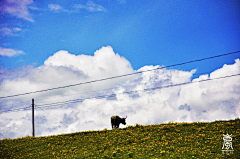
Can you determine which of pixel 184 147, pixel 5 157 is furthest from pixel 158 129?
pixel 5 157

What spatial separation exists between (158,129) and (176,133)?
2622 mm

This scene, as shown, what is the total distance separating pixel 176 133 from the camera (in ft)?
69.3

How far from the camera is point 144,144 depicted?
1892 centimetres

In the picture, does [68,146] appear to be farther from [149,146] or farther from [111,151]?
[149,146]

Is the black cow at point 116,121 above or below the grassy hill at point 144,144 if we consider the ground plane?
above

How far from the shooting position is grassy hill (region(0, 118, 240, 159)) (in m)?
16.2

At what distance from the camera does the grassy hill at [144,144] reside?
16.2m

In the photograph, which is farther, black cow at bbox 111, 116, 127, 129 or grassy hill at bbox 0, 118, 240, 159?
black cow at bbox 111, 116, 127, 129

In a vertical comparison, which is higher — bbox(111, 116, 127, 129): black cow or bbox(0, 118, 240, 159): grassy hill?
bbox(111, 116, 127, 129): black cow

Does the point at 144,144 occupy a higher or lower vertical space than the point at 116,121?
lower

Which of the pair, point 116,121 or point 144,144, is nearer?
point 144,144

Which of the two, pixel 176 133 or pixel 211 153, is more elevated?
pixel 176 133

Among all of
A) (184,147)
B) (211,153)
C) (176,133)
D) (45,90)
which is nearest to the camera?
(211,153)

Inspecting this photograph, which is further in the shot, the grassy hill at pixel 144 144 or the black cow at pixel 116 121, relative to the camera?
the black cow at pixel 116 121
